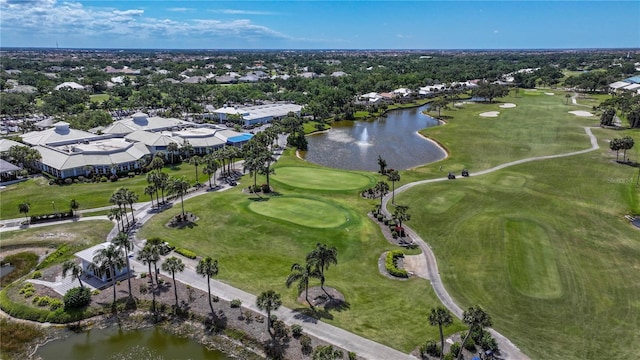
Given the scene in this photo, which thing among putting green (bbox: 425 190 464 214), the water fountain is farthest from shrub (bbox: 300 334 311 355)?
the water fountain

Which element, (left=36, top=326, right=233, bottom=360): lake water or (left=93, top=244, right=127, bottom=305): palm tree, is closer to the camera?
(left=36, top=326, right=233, bottom=360): lake water

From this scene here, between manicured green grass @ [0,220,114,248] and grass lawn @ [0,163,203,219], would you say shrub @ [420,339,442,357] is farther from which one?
grass lawn @ [0,163,203,219]

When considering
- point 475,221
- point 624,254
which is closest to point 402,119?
point 475,221

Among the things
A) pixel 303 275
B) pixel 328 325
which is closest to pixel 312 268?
pixel 303 275

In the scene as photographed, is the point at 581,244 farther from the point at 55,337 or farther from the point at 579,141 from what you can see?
the point at 579,141

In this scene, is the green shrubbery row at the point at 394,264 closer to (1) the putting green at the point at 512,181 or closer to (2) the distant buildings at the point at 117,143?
(1) the putting green at the point at 512,181

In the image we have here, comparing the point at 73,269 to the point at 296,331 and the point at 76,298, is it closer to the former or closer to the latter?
the point at 76,298
